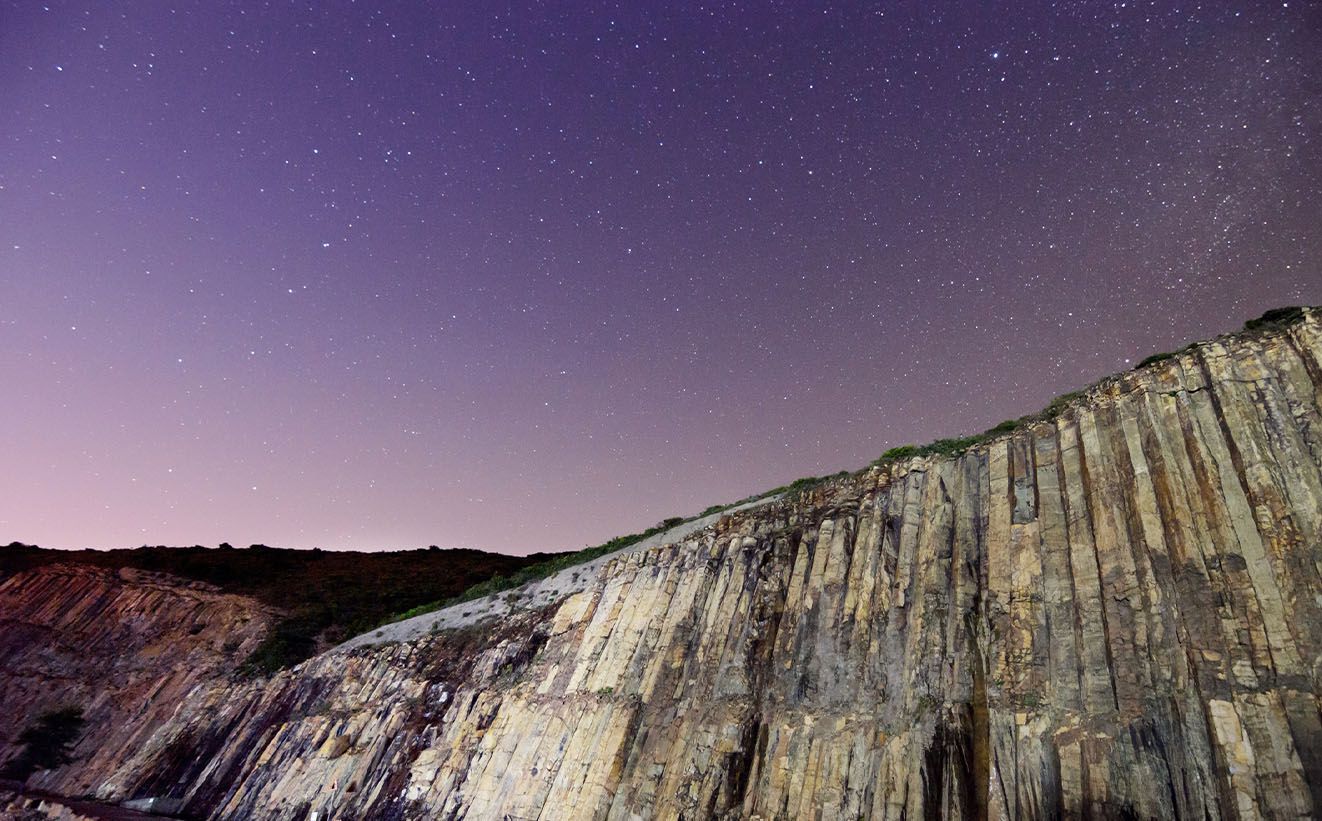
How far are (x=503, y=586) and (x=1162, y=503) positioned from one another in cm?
3972

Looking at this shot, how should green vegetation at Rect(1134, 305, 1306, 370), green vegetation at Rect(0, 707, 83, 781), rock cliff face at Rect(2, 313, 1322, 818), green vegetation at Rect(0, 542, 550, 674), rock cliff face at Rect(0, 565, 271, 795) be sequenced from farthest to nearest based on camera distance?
1. green vegetation at Rect(0, 542, 550, 674)
2. rock cliff face at Rect(0, 565, 271, 795)
3. green vegetation at Rect(0, 707, 83, 781)
4. green vegetation at Rect(1134, 305, 1306, 370)
5. rock cliff face at Rect(2, 313, 1322, 818)

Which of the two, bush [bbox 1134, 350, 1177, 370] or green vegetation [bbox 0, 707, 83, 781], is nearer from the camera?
bush [bbox 1134, 350, 1177, 370]

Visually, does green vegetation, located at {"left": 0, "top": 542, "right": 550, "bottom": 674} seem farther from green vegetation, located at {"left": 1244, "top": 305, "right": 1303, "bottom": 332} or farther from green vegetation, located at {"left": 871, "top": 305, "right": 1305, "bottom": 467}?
green vegetation, located at {"left": 1244, "top": 305, "right": 1303, "bottom": 332}

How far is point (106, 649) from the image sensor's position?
5191 centimetres

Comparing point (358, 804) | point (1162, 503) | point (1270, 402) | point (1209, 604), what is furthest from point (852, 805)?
point (358, 804)

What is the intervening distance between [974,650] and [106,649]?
63960 millimetres

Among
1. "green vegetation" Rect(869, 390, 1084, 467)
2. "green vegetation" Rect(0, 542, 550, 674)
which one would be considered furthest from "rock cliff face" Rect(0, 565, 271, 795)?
"green vegetation" Rect(869, 390, 1084, 467)

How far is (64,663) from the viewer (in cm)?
5059

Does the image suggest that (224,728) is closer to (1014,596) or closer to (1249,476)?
(1014,596)

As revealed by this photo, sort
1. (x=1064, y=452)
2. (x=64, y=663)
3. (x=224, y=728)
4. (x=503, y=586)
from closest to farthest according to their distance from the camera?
(x=1064, y=452)
(x=224, y=728)
(x=503, y=586)
(x=64, y=663)

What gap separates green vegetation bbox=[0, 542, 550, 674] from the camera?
54250 mm

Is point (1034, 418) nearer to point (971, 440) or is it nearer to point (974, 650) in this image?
point (971, 440)

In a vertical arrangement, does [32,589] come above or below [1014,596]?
below

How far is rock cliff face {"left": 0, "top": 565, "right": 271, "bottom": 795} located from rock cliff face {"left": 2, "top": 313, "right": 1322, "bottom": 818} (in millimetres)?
22039
